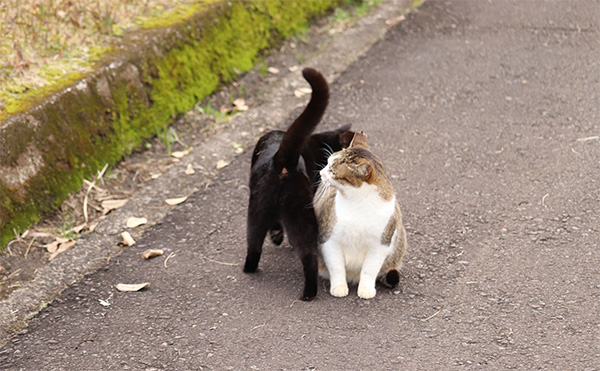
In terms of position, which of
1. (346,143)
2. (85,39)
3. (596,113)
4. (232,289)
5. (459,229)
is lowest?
(596,113)

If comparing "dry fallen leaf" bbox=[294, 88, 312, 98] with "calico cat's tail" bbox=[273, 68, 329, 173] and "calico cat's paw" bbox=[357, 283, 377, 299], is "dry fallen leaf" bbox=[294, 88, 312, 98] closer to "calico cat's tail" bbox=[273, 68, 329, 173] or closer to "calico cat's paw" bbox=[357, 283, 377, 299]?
"calico cat's tail" bbox=[273, 68, 329, 173]

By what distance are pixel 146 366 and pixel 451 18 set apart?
16.6 feet

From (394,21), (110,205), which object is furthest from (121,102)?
(394,21)

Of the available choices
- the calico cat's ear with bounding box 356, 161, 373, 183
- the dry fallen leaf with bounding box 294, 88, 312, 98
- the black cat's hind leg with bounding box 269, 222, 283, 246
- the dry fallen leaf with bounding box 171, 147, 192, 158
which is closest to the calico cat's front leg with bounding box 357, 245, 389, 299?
the calico cat's ear with bounding box 356, 161, 373, 183

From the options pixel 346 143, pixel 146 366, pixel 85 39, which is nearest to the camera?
pixel 146 366

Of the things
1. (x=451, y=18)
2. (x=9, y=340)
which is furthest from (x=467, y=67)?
(x=9, y=340)

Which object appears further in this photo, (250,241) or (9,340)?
(250,241)

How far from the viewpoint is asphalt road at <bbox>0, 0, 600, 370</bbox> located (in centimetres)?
293

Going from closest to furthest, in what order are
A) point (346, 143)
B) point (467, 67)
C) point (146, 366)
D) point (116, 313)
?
1. point (146, 366)
2. point (116, 313)
3. point (346, 143)
4. point (467, 67)

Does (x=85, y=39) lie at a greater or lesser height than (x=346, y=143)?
greater

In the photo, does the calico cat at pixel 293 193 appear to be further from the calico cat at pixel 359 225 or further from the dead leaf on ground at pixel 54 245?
the dead leaf on ground at pixel 54 245

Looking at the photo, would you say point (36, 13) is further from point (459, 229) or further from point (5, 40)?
point (459, 229)

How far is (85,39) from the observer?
4.65 m

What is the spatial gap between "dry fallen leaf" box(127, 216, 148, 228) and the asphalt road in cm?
12
